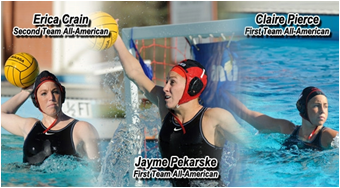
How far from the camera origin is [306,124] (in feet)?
10.6

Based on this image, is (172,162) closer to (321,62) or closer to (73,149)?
(73,149)

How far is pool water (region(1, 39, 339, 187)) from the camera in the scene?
3.28 m

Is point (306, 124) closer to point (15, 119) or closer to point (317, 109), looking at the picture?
point (317, 109)

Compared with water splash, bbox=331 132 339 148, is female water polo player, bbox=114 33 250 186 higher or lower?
higher

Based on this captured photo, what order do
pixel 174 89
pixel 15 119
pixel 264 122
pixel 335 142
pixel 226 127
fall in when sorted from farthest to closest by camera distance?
1. pixel 15 119
2. pixel 264 122
3. pixel 335 142
4. pixel 174 89
5. pixel 226 127

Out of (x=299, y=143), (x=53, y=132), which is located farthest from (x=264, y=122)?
(x=53, y=132)

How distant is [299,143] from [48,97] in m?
2.36

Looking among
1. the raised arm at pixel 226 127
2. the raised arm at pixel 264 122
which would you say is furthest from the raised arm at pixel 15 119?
the raised arm at pixel 264 122

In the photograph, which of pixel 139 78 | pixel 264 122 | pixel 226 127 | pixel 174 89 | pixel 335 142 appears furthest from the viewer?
pixel 139 78

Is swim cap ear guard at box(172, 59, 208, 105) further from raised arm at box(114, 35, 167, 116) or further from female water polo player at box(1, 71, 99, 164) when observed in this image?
female water polo player at box(1, 71, 99, 164)

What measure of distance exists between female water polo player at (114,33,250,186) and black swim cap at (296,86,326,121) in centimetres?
59

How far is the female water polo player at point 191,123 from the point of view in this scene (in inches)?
115

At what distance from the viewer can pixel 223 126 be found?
9.43 feet

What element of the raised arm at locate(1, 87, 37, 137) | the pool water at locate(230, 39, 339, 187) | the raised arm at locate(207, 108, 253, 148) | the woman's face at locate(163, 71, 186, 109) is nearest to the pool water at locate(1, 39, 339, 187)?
the pool water at locate(230, 39, 339, 187)
